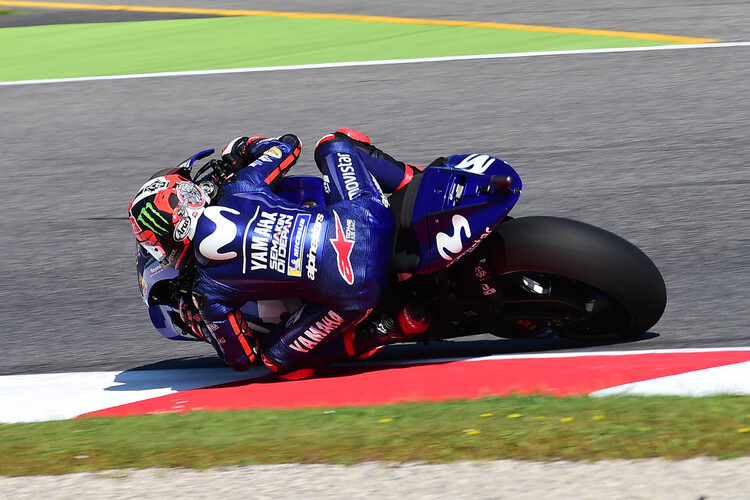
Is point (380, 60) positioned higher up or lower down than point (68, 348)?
higher up

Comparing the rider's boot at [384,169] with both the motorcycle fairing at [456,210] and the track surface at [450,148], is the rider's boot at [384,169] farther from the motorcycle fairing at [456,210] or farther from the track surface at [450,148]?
the track surface at [450,148]

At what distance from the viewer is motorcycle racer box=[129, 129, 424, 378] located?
4766 millimetres

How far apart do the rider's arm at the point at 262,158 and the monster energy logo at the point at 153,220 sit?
503mm

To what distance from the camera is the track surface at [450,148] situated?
237 inches

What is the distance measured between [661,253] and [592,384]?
1.92 metres

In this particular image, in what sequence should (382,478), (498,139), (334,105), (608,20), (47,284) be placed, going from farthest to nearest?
1. (608,20)
2. (334,105)
3. (498,139)
4. (47,284)
5. (382,478)

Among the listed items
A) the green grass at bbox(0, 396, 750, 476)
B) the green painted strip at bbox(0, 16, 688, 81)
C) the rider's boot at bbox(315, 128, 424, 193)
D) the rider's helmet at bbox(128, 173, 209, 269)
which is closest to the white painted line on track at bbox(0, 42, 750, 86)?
the green painted strip at bbox(0, 16, 688, 81)

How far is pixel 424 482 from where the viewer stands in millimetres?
3719

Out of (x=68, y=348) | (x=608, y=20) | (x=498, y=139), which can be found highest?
(x=608, y=20)

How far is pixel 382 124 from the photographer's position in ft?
29.7

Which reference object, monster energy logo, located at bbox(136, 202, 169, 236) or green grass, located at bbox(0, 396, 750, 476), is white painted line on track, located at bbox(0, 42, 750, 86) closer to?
monster energy logo, located at bbox(136, 202, 169, 236)

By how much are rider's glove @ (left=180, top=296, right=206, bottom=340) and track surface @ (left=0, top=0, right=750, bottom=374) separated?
71 centimetres

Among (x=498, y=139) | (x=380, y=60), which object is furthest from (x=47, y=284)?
(x=380, y=60)

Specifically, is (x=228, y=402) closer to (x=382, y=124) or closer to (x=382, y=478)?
(x=382, y=478)
